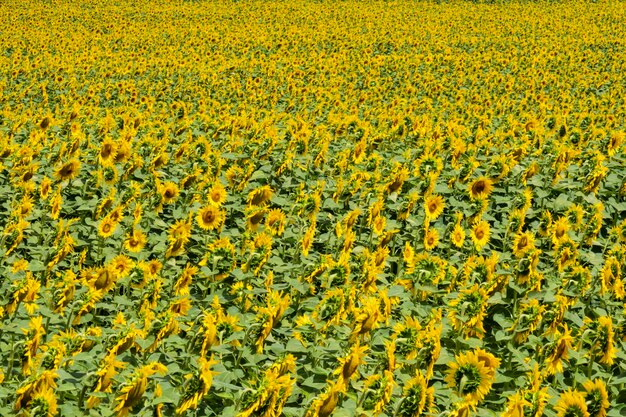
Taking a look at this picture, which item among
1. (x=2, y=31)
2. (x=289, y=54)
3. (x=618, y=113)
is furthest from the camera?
(x=2, y=31)

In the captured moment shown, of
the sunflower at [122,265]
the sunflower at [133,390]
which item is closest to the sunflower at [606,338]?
the sunflower at [133,390]

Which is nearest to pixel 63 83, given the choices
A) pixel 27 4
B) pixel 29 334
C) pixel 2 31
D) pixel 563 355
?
pixel 2 31

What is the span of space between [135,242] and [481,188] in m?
2.95

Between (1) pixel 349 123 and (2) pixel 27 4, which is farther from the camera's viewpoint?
(2) pixel 27 4

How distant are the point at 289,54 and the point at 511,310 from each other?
14.5 metres

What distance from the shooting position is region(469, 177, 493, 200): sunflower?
5.88 metres

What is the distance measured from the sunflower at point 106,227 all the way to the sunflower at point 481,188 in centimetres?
297

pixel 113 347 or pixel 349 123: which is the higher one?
pixel 113 347

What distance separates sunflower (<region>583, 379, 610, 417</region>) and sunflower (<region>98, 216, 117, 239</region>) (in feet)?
11.2

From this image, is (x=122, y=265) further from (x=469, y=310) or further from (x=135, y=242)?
(x=469, y=310)

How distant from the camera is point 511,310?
450cm

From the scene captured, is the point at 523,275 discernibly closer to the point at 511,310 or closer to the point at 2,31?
the point at 511,310

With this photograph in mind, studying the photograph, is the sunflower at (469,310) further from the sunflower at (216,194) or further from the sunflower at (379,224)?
the sunflower at (216,194)

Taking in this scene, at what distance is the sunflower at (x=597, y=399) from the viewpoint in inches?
116
